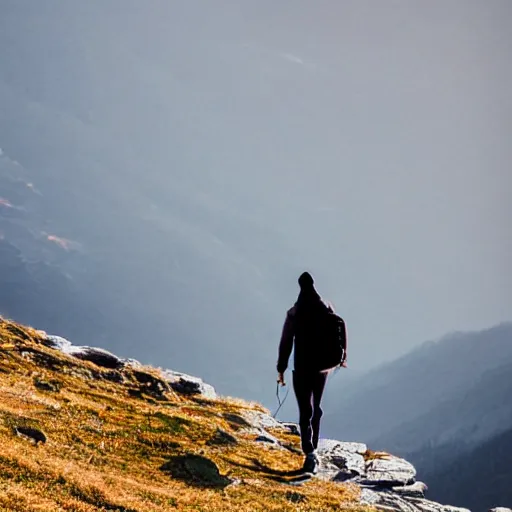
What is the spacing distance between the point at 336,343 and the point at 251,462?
4622 millimetres

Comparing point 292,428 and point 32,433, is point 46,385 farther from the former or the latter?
point 292,428

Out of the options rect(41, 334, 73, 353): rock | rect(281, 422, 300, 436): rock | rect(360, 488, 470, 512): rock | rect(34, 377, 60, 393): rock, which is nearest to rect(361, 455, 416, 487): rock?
rect(360, 488, 470, 512): rock

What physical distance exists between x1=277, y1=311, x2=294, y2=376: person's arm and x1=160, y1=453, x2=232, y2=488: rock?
139 inches

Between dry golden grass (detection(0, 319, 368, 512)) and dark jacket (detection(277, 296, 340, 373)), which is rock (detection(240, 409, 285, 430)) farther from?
dark jacket (detection(277, 296, 340, 373))

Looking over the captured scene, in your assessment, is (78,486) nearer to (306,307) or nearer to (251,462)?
(251,462)

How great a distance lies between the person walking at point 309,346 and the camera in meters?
16.7

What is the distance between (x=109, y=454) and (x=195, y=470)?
7.46 feet

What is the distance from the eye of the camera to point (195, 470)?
14.0m

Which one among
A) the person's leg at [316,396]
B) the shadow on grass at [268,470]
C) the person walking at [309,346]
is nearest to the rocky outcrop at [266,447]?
the shadow on grass at [268,470]

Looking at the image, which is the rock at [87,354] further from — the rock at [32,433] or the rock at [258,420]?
the rock at [32,433]

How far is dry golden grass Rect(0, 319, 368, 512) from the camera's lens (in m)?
10.1

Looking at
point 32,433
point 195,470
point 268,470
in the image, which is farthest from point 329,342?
point 32,433

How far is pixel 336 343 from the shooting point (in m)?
16.6

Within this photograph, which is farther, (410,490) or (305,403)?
(410,490)
